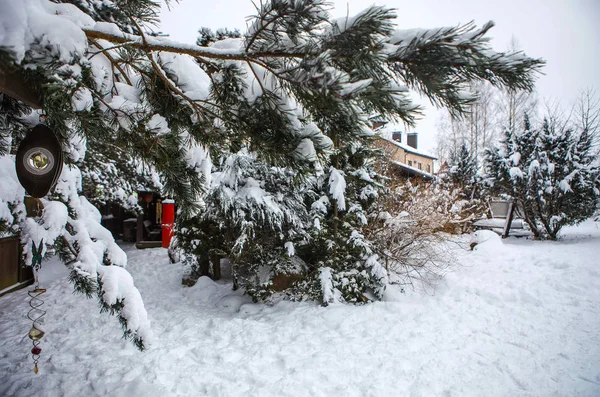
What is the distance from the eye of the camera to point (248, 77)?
1.83m

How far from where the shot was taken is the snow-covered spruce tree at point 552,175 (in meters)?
8.79

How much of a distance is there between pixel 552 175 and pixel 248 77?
10.4 meters

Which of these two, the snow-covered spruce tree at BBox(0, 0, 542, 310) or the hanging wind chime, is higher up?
the snow-covered spruce tree at BBox(0, 0, 542, 310)

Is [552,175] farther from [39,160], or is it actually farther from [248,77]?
[39,160]

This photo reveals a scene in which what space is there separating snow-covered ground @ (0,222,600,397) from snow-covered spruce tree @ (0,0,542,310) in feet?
6.77

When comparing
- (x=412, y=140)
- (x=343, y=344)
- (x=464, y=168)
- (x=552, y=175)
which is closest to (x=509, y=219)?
(x=552, y=175)

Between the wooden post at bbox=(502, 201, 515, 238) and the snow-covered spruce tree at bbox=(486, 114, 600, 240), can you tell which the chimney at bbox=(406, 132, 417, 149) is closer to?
the snow-covered spruce tree at bbox=(486, 114, 600, 240)

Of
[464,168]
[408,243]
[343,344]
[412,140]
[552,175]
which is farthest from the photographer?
[412,140]

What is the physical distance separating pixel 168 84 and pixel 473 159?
19249 millimetres

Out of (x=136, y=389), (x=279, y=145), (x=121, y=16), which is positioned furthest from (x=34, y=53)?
(x=136, y=389)

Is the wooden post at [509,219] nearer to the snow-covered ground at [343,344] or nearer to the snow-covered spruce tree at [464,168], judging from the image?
the snow-covered ground at [343,344]

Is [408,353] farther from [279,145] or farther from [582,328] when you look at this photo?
[279,145]

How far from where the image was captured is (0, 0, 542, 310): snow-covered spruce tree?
1183 mm

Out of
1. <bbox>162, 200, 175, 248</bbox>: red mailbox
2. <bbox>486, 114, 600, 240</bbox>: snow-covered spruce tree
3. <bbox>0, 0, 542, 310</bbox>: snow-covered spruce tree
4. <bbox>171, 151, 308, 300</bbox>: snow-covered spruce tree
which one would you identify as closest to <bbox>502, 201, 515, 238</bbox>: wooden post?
<bbox>486, 114, 600, 240</bbox>: snow-covered spruce tree
